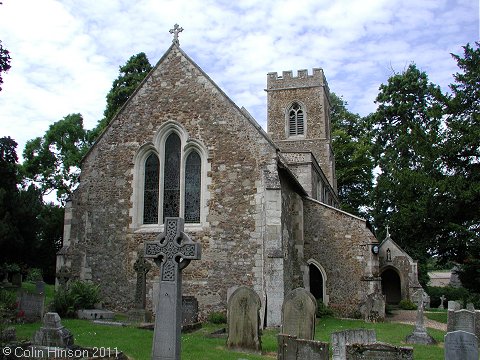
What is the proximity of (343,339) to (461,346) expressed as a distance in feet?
7.71

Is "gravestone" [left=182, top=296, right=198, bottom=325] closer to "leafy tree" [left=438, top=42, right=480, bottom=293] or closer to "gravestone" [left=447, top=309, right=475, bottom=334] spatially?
"gravestone" [left=447, top=309, right=475, bottom=334]

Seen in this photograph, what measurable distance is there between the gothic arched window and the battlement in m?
1.51

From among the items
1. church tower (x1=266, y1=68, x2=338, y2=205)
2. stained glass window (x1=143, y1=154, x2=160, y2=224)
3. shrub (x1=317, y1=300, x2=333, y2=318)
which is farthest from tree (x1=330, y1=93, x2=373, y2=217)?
stained glass window (x1=143, y1=154, x2=160, y2=224)

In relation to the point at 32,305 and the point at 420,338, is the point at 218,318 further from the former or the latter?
the point at 420,338

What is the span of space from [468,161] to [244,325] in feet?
47.2

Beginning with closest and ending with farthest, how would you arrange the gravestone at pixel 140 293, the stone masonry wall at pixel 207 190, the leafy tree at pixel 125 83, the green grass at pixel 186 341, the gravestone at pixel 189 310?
the green grass at pixel 186 341 → the gravestone at pixel 189 310 → the gravestone at pixel 140 293 → the stone masonry wall at pixel 207 190 → the leafy tree at pixel 125 83

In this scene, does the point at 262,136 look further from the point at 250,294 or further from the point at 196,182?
the point at 250,294

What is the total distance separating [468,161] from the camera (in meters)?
19.8

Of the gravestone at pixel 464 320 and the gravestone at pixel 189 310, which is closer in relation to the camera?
the gravestone at pixel 464 320

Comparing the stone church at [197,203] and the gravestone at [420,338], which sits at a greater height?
the stone church at [197,203]

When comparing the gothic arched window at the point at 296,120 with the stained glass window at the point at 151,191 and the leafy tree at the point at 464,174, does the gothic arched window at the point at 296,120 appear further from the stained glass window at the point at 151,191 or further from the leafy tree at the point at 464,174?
the stained glass window at the point at 151,191

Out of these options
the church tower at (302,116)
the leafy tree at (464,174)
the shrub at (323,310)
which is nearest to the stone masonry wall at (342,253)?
the shrub at (323,310)

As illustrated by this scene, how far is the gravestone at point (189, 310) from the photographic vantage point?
13.5 m

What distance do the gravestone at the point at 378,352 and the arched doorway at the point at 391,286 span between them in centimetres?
2522
